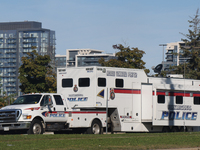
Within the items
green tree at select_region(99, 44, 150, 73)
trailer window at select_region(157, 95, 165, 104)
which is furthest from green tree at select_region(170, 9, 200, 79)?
trailer window at select_region(157, 95, 165, 104)

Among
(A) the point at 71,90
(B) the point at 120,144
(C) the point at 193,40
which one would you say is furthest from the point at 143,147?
(C) the point at 193,40

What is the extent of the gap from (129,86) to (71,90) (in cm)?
358

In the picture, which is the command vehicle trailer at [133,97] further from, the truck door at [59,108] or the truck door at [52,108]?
the truck door at [52,108]

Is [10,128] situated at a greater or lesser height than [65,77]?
lesser

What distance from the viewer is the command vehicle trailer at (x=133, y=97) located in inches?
1017

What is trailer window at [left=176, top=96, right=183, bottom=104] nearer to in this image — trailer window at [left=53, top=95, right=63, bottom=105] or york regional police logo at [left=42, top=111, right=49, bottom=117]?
trailer window at [left=53, top=95, right=63, bottom=105]

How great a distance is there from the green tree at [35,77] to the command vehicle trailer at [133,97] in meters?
28.5

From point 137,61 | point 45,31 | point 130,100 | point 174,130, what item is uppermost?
point 45,31

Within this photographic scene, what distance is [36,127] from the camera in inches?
898

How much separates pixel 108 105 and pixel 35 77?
32.0 meters

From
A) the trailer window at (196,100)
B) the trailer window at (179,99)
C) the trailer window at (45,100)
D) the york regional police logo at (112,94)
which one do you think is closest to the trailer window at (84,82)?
the york regional police logo at (112,94)

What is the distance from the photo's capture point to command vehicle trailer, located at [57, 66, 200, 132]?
25.8 m

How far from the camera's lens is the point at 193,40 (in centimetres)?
6350

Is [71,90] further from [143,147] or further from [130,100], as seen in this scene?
[143,147]
